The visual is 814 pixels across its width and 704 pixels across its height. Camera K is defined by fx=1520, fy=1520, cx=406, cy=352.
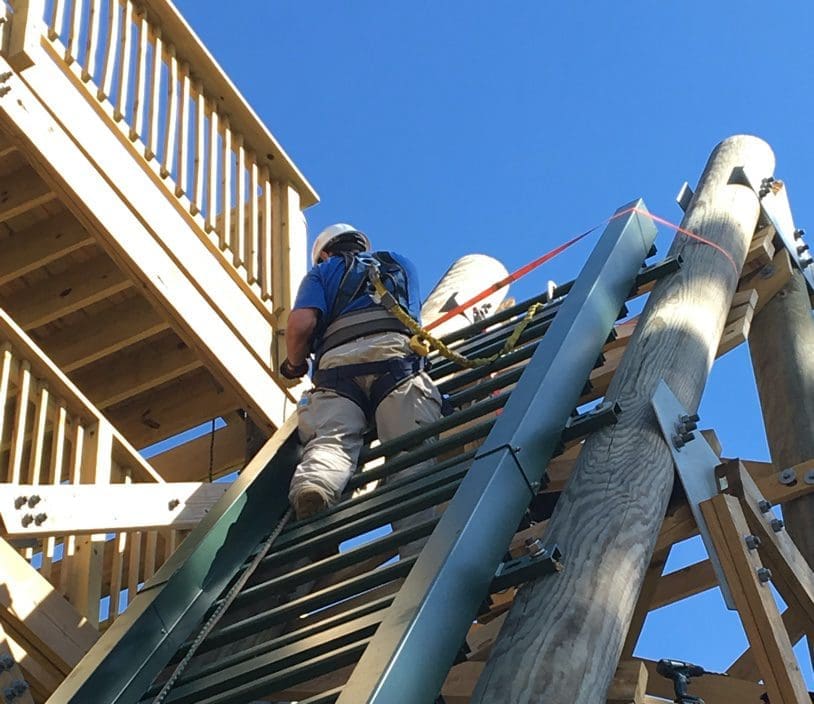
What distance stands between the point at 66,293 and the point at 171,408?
34.7 inches

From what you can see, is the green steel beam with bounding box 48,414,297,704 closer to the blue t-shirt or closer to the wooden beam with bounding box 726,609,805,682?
the blue t-shirt

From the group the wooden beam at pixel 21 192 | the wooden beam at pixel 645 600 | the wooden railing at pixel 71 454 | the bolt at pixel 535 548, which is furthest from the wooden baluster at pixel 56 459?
the bolt at pixel 535 548

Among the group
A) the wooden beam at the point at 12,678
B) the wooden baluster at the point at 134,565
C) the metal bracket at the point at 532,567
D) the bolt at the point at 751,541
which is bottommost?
the wooden beam at the point at 12,678

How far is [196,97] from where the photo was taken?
8148 mm

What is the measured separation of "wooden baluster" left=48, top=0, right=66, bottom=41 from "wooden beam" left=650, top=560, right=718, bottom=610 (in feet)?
12.1

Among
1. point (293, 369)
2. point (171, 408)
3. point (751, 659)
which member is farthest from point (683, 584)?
point (171, 408)

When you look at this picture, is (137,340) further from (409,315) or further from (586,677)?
(586,677)

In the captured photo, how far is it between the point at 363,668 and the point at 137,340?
4496 mm

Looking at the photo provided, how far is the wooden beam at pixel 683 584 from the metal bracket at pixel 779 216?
88.8 inches

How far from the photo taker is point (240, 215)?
7.96 m

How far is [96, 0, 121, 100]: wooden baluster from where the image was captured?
23.8ft

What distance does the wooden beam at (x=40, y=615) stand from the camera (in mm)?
5531

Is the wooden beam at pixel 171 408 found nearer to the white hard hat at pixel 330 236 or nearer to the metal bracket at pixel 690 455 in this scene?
the white hard hat at pixel 330 236

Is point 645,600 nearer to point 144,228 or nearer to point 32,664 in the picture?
point 32,664
